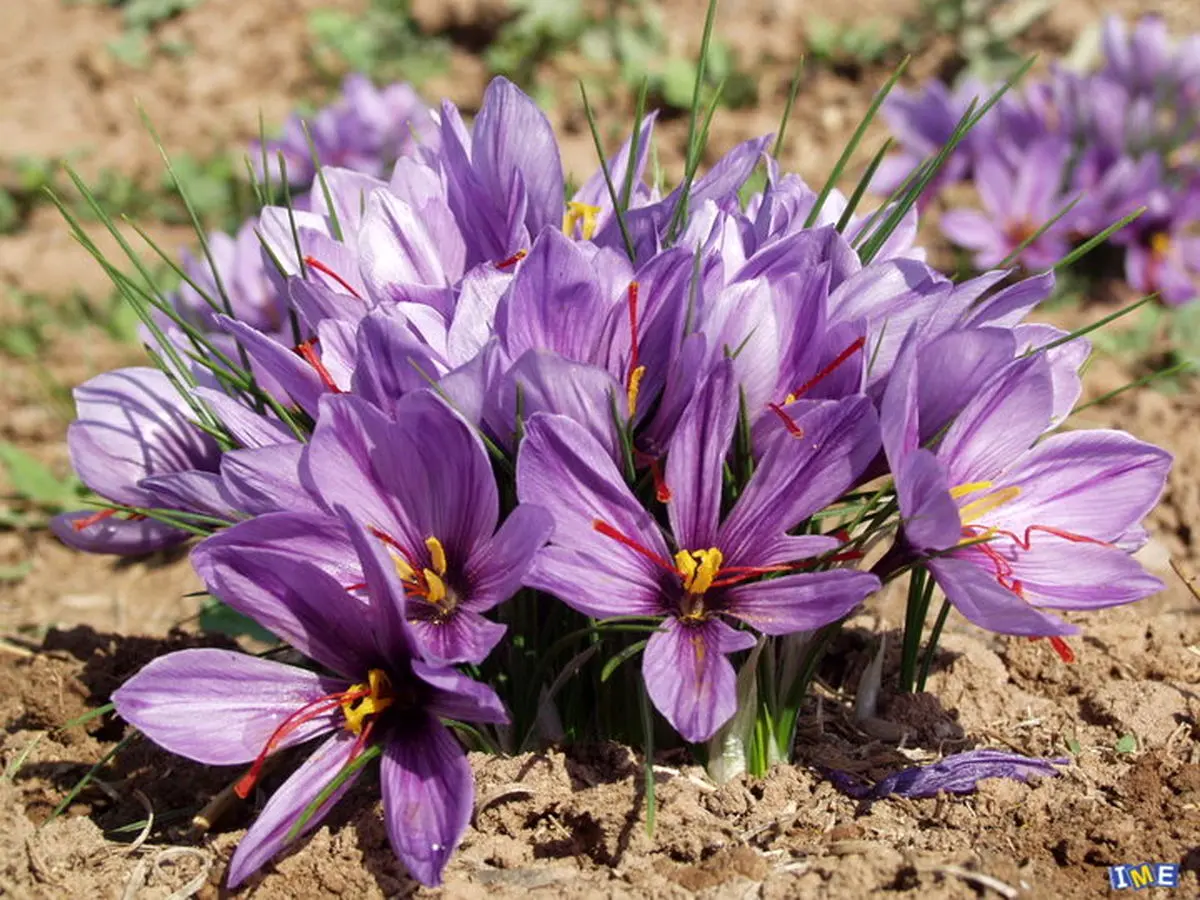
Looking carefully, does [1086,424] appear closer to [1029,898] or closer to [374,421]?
[1029,898]

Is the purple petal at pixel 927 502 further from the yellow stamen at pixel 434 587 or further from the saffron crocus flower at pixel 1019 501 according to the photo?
the yellow stamen at pixel 434 587

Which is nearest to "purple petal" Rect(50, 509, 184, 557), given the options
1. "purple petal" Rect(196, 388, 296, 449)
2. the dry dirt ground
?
the dry dirt ground

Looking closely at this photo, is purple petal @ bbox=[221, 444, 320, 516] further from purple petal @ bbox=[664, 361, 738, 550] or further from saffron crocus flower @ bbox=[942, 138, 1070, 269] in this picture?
saffron crocus flower @ bbox=[942, 138, 1070, 269]

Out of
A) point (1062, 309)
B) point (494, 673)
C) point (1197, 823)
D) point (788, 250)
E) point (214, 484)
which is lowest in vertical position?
point (1062, 309)

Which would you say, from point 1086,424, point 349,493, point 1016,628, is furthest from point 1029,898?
point 1086,424

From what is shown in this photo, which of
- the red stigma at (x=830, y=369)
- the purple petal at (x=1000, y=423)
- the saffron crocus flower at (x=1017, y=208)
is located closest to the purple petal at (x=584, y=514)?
the red stigma at (x=830, y=369)

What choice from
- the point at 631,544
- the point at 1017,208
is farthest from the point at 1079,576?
the point at 1017,208
